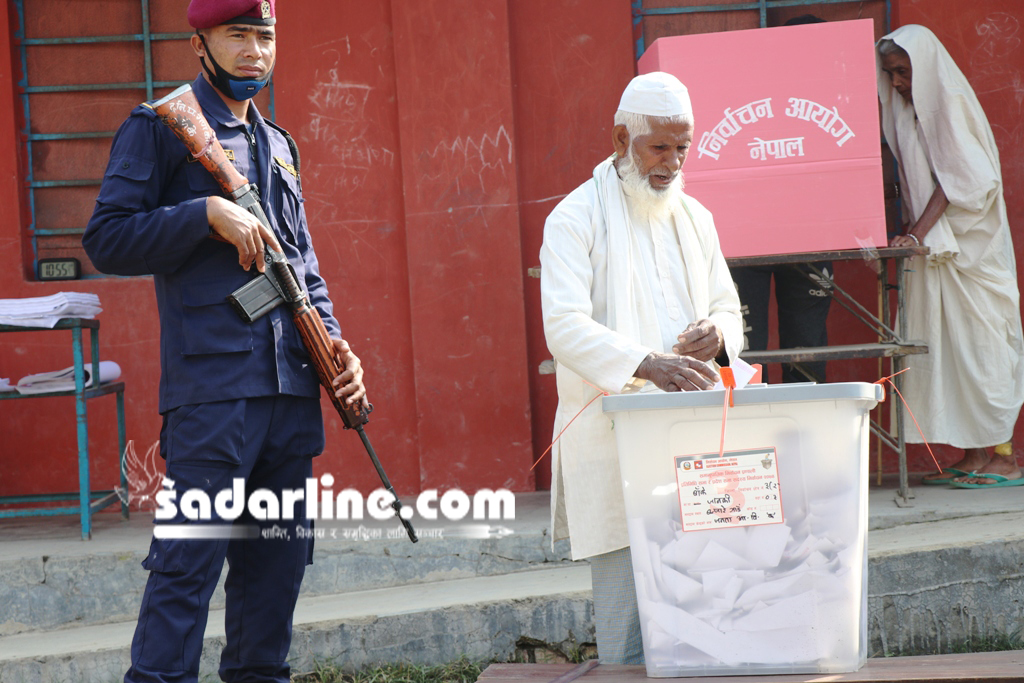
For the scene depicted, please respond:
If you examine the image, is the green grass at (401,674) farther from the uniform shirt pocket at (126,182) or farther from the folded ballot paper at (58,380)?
the uniform shirt pocket at (126,182)

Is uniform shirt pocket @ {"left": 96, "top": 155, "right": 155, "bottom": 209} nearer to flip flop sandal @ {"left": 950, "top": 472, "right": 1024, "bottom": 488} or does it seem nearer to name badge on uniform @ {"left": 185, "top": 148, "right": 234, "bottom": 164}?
name badge on uniform @ {"left": 185, "top": 148, "right": 234, "bottom": 164}

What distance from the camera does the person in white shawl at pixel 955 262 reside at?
457 centimetres

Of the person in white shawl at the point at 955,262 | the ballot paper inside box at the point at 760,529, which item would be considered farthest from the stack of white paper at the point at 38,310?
the person in white shawl at the point at 955,262

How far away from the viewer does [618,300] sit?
8.03 feet

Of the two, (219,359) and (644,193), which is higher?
(644,193)

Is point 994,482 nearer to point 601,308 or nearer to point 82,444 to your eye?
point 601,308

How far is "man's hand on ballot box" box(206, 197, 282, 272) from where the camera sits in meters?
2.38

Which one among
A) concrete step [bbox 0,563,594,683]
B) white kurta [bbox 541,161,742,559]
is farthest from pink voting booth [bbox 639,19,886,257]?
concrete step [bbox 0,563,594,683]

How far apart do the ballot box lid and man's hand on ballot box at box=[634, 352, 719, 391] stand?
257 millimetres

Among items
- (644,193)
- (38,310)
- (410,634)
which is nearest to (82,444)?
(38,310)

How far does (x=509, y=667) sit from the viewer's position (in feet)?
7.07

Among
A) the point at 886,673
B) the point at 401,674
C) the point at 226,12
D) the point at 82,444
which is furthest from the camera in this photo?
the point at 82,444

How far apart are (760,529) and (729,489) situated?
0.09m

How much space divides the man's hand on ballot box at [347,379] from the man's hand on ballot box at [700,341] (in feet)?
2.69
